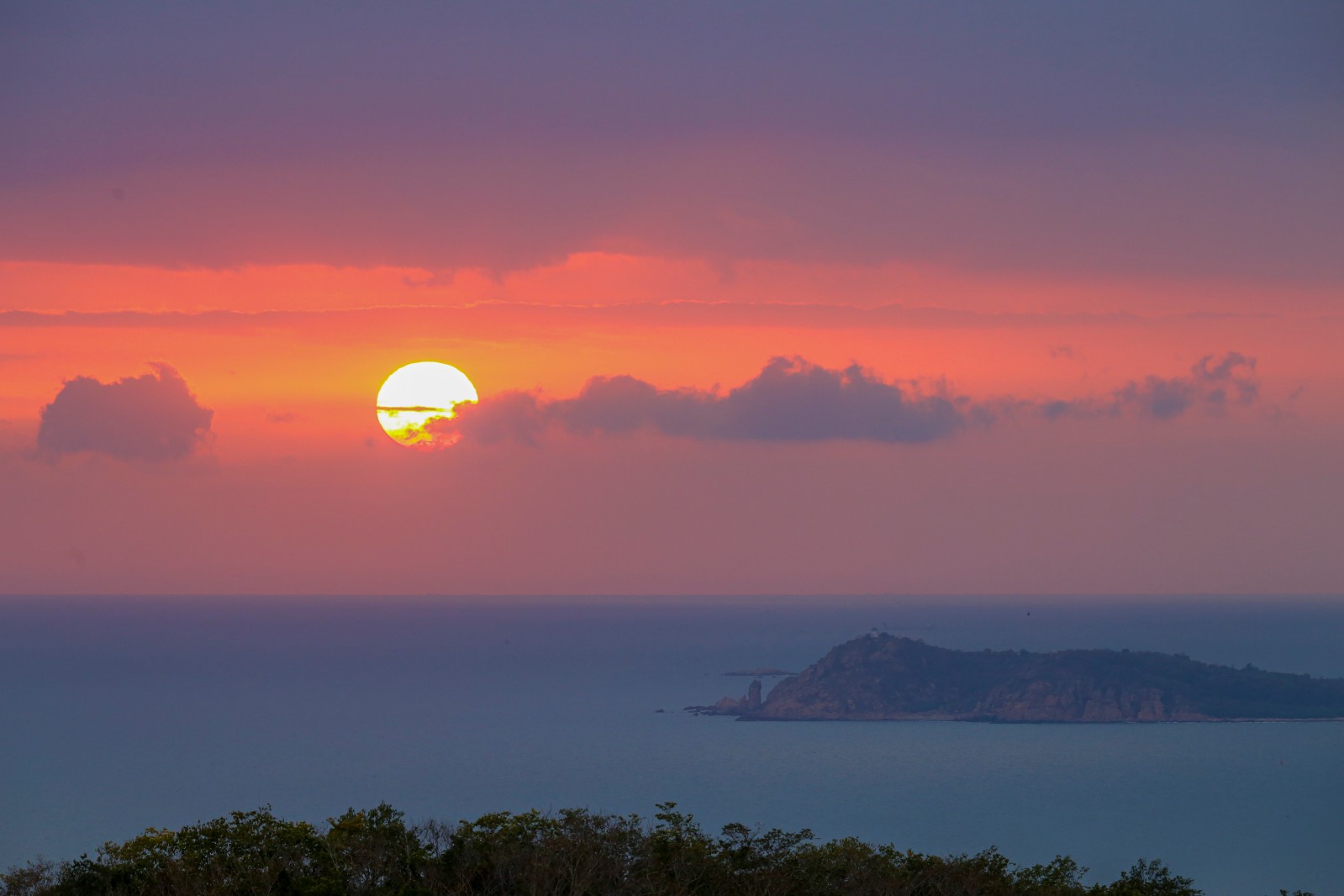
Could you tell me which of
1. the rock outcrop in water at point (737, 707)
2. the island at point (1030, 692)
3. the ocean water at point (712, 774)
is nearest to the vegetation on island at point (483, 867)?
the ocean water at point (712, 774)

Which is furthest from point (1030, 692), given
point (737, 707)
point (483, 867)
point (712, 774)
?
point (483, 867)

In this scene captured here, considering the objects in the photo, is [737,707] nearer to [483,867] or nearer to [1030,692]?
[1030,692]

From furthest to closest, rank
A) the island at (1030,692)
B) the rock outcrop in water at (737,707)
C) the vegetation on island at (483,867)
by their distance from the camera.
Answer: the rock outcrop in water at (737,707) < the island at (1030,692) < the vegetation on island at (483,867)

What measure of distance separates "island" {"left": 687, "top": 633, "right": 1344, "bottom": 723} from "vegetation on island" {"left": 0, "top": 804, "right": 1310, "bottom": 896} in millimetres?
160273

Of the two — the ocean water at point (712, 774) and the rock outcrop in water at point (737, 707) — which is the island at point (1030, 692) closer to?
the rock outcrop in water at point (737, 707)

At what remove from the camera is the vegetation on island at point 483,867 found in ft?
79.1

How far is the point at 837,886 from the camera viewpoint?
25984 mm

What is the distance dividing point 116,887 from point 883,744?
149666 mm

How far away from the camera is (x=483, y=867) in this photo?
980 inches

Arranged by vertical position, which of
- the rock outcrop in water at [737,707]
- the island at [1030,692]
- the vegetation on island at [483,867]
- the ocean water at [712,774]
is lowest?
the ocean water at [712,774]

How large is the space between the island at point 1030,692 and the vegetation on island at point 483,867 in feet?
526

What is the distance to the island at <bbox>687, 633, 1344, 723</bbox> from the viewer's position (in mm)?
185500

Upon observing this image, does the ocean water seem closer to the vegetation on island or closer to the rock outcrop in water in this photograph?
the rock outcrop in water

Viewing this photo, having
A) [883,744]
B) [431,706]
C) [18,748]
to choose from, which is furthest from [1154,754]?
[18,748]
